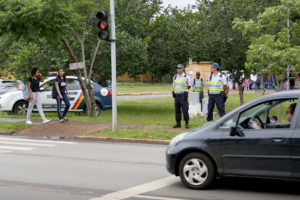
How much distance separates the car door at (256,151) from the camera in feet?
22.9

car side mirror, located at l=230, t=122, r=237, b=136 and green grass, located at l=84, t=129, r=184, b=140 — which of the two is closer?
car side mirror, located at l=230, t=122, r=237, b=136

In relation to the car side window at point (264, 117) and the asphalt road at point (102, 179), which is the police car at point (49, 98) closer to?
the asphalt road at point (102, 179)

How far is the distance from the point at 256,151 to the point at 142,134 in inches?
286

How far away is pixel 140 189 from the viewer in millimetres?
7691

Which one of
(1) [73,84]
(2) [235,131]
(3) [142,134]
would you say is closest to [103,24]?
(3) [142,134]

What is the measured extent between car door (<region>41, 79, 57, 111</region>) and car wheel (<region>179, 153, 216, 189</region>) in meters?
13.2

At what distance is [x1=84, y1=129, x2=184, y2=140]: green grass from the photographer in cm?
1391

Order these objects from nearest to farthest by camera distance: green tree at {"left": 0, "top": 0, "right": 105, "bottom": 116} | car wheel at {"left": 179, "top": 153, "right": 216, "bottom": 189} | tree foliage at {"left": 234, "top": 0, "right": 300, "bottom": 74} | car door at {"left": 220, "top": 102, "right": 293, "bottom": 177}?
car door at {"left": 220, "top": 102, "right": 293, "bottom": 177} → car wheel at {"left": 179, "top": 153, "right": 216, "bottom": 189} → tree foliage at {"left": 234, "top": 0, "right": 300, "bottom": 74} → green tree at {"left": 0, "top": 0, "right": 105, "bottom": 116}

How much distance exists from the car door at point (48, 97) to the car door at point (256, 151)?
44.7 ft

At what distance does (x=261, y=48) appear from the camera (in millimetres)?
14719

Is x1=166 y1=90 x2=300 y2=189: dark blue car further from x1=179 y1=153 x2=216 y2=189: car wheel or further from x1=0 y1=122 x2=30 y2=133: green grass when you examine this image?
x1=0 y1=122 x2=30 y2=133: green grass

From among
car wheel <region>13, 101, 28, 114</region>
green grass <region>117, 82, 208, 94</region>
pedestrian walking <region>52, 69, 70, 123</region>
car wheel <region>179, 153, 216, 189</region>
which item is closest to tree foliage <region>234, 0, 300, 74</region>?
pedestrian walking <region>52, 69, 70, 123</region>

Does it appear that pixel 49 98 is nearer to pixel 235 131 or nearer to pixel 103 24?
pixel 103 24

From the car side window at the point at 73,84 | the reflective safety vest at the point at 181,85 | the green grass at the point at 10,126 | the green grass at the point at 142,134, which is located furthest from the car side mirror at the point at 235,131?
the car side window at the point at 73,84
